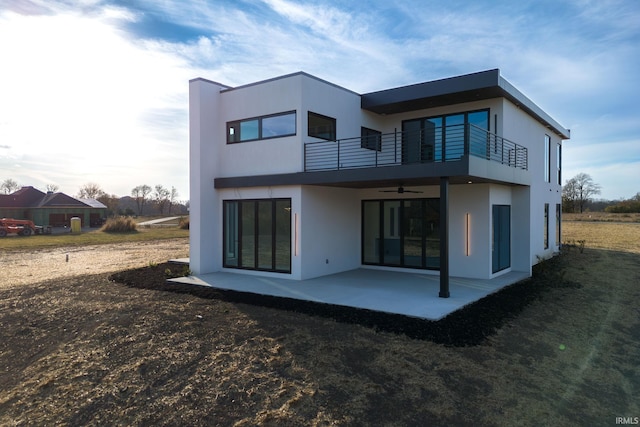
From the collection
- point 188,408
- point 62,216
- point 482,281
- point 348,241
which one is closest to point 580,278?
point 482,281

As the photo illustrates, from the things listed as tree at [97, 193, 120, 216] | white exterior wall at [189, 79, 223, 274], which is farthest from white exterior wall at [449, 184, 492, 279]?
tree at [97, 193, 120, 216]

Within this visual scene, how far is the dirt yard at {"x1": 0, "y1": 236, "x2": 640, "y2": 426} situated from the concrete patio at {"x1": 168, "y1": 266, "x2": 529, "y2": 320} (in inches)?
31.4

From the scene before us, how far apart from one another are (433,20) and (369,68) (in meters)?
2.64

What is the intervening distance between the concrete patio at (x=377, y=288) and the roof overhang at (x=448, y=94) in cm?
521

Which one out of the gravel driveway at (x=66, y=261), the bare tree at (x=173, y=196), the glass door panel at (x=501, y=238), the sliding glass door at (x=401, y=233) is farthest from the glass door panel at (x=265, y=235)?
the bare tree at (x=173, y=196)

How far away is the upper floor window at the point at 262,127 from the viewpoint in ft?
37.1

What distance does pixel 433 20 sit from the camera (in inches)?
446

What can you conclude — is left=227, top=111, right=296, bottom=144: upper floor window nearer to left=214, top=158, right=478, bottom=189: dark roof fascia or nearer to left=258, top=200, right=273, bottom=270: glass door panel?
left=214, top=158, right=478, bottom=189: dark roof fascia

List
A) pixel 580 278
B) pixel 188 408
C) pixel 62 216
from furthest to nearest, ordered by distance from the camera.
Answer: pixel 62 216 → pixel 580 278 → pixel 188 408

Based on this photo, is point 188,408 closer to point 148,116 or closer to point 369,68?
point 369,68

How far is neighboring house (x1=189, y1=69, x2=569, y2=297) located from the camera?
11.1 m

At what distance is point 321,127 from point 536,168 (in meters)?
8.28

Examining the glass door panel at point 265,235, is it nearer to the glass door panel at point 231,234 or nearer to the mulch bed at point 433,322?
the glass door panel at point 231,234

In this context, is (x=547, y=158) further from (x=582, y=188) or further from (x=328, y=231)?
(x=582, y=188)
